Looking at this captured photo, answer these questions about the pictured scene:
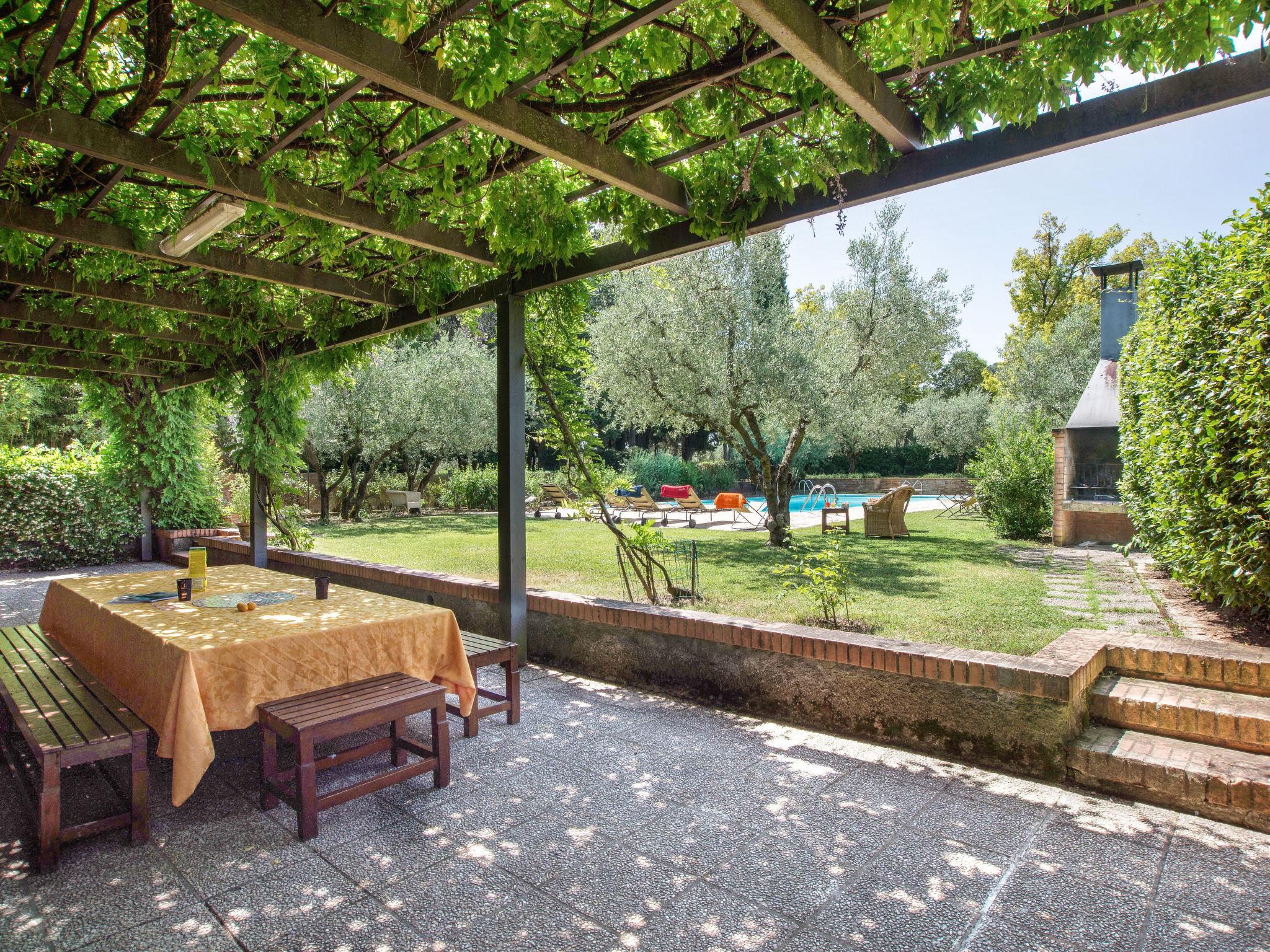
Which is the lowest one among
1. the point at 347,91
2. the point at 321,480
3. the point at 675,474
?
the point at 675,474

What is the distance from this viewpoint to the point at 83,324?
5781 millimetres

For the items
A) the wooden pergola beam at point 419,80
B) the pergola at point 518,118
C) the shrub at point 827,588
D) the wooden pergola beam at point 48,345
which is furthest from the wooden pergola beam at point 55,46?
the wooden pergola beam at point 48,345

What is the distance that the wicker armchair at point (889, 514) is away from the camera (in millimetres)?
10891

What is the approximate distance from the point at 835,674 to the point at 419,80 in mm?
3070

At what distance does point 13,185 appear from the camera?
3.41 m

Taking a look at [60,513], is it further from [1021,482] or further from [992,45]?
[1021,482]

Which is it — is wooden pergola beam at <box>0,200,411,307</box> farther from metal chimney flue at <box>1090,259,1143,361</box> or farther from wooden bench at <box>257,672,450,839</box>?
metal chimney flue at <box>1090,259,1143,361</box>

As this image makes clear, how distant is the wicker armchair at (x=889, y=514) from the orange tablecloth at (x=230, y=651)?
916 cm

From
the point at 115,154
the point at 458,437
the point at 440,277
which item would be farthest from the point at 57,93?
the point at 458,437

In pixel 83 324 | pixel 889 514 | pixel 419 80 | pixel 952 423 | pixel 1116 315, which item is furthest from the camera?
pixel 952 423

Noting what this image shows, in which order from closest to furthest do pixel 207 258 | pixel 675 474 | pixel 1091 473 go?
pixel 207 258, pixel 1091 473, pixel 675 474

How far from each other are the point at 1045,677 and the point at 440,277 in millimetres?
4305

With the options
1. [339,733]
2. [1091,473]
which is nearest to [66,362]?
[339,733]

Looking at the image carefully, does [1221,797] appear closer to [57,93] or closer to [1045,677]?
[1045,677]
